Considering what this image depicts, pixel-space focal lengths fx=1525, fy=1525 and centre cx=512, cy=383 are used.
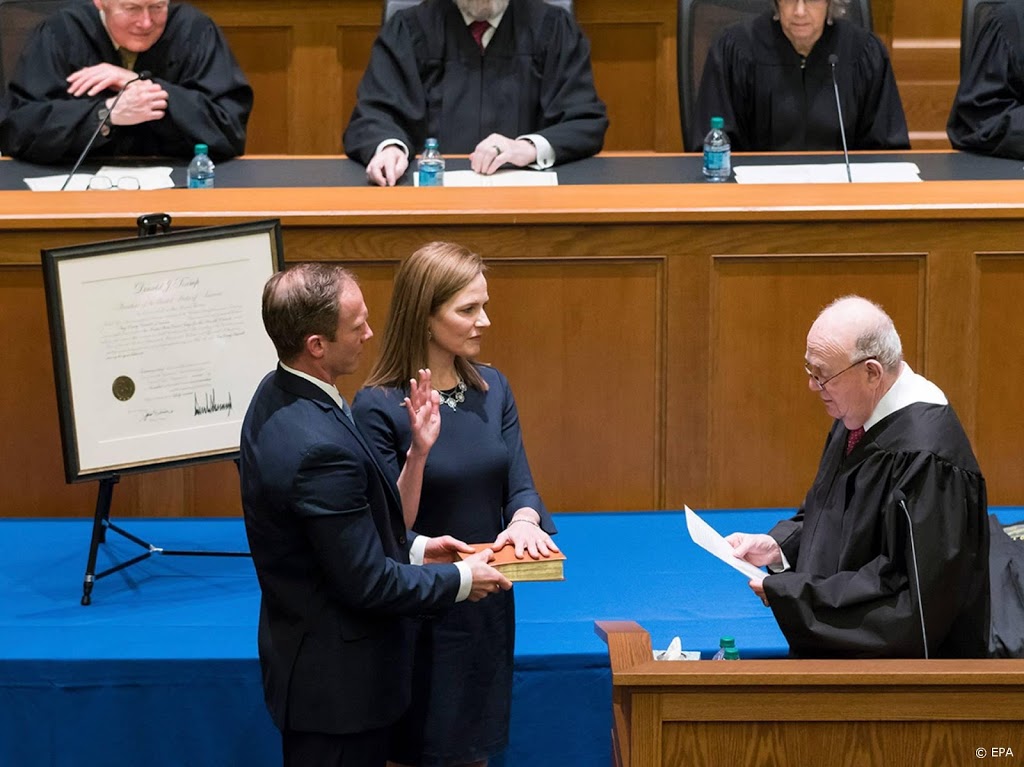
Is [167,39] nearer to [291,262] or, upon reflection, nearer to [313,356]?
[291,262]

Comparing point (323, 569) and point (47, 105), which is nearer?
point (323, 569)

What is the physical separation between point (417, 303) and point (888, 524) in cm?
105

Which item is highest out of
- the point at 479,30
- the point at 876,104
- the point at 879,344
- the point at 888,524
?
the point at 479,30

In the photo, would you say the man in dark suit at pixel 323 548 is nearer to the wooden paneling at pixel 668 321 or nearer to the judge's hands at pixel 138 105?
the wooden paneling at pixel 668 321

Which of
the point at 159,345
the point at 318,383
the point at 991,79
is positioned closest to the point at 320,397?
the point at 318,383

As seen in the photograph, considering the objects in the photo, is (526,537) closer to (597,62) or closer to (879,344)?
(879,344)

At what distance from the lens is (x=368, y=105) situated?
5898mm

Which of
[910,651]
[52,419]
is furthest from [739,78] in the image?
[910,651]

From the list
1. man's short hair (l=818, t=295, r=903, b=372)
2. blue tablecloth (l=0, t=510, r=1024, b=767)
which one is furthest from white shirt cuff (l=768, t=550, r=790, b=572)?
man's short hair (l=818, t=295, r=903, b=372)

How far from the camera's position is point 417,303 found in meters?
3.19

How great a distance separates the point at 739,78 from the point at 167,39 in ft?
7.37

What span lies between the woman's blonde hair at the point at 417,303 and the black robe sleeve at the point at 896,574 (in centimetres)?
87

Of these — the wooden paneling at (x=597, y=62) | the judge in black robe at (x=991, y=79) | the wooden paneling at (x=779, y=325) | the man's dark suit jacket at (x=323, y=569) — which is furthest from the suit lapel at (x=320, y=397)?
the wooden paneling at (x=597, y=62)

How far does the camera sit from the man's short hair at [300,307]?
9.00ft
